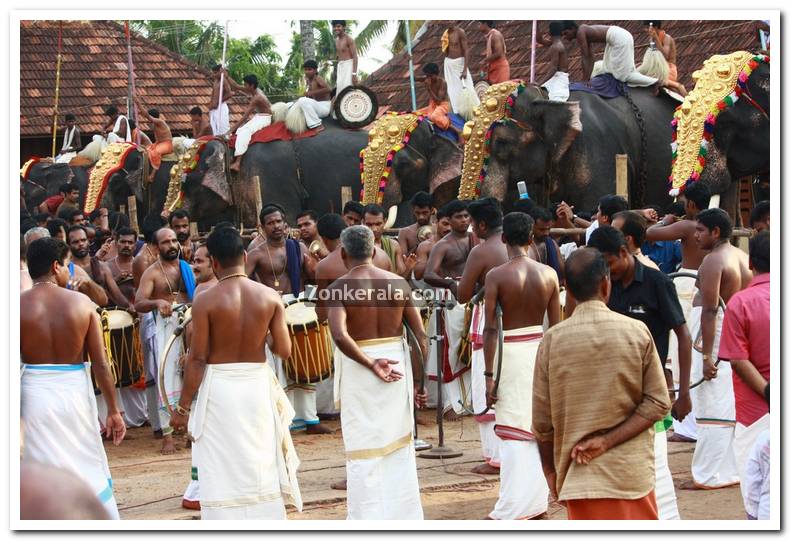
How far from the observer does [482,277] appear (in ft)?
27.7

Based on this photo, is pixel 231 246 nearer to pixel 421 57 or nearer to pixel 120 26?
pixel 421 57

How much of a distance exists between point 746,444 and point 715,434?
2.19 m

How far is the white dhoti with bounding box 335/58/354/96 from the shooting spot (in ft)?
58.9

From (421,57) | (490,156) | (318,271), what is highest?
(421,57)

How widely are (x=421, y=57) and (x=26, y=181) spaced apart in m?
7.60

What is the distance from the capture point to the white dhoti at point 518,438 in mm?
7305

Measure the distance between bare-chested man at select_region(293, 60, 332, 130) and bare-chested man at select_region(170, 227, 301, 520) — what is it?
38.2 ft

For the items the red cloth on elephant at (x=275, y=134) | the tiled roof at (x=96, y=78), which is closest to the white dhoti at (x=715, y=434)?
the red cloth on elephant at (x=275, y=134)

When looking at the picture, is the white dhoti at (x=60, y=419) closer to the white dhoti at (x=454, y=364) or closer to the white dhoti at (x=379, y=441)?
the white dhoti at (x=379, y=441)

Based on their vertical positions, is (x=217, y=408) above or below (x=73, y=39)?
below

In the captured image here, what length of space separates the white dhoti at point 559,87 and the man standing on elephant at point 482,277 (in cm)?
643

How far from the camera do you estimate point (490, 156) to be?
48.9 feet

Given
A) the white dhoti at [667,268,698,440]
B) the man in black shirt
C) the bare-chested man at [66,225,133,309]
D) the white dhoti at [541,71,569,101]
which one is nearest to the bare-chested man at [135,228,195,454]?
the bare-chested man at [66,225,133,309]
